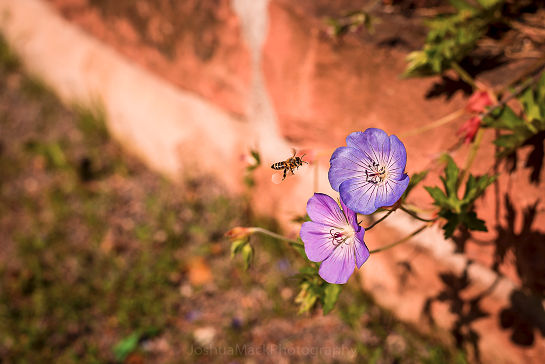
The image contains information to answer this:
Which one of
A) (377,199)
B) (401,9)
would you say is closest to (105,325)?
(377,199)

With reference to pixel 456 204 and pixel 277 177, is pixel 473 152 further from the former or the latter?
pixel 277 177

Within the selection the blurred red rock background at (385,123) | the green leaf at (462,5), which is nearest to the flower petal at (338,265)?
the blurred red rock background at (385,123)

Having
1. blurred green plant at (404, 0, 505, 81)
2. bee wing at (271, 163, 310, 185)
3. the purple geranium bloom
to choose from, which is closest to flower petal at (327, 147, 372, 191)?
the purple geranium bloom

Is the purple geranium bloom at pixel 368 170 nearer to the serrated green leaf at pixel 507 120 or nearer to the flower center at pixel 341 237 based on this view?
the flower center at pixel 341 237

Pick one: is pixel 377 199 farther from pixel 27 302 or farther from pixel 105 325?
pixel 27 302

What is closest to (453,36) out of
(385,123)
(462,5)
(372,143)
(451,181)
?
(462,5)

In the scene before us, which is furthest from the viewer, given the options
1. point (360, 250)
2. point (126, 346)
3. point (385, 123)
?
A: point (126, 346)

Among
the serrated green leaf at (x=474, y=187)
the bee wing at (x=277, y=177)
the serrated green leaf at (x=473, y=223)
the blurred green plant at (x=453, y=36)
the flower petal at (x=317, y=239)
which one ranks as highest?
the blurred green plant at (x=453, y=36)
